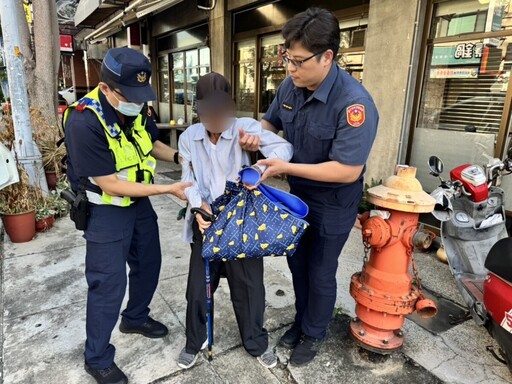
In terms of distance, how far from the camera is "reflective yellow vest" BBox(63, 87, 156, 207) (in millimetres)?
1812

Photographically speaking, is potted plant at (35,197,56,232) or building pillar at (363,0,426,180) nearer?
building pillar at (363,0,426,180)

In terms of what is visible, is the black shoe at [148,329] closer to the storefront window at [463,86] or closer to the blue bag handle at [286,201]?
the blue bag handle at [286,201]

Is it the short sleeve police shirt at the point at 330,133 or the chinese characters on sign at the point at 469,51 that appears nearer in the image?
the short sleeve police shirt at the point at 330,133

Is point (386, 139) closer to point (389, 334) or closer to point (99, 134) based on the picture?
point (389, 334)

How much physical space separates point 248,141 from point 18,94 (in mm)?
3738

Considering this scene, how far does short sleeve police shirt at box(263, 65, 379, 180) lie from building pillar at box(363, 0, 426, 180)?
257 centimetres

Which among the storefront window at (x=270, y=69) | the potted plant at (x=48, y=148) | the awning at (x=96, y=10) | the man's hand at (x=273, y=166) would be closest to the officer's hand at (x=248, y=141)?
the man's hand at (x=273, y=166)

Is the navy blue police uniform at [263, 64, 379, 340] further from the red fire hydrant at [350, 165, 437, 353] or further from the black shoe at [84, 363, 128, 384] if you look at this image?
the black shoe at [84, 363, 128, 384]

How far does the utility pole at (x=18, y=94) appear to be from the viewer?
4.18 metres

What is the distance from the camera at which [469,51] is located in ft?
12.3

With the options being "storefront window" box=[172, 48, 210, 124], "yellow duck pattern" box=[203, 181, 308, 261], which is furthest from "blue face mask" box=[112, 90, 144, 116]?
"storefront window" box=[172, 48, 210, 124]

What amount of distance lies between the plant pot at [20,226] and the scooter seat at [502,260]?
165 inches

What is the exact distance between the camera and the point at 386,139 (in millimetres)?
4410

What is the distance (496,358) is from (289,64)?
216 cm
